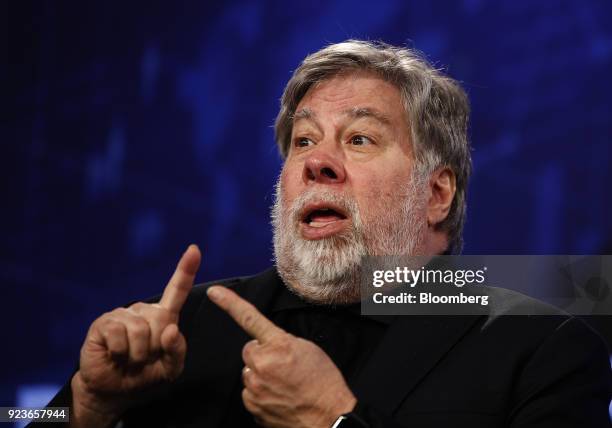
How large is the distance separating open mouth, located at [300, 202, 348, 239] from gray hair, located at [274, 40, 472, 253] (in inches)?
10.8

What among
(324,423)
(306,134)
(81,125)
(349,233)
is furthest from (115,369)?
(81,125)

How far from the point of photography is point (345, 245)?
192 cm

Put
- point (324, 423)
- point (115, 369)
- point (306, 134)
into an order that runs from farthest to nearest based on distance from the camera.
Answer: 1. point (306, 134)
2. point (115, 369)
3. point (324, 423)

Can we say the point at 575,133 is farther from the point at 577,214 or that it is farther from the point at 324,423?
the point at 324,423

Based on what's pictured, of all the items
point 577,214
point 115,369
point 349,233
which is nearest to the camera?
point 115,369

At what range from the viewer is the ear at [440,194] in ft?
6.98

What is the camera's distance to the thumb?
5.21ft

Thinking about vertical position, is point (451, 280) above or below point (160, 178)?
below

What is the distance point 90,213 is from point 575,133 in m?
1.68

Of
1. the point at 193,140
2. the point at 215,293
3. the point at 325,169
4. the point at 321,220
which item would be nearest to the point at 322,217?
the point at 321,220

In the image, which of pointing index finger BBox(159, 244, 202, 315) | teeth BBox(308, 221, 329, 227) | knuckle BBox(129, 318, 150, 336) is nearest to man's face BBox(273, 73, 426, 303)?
teeth BBox(308, 221, 329, 227)

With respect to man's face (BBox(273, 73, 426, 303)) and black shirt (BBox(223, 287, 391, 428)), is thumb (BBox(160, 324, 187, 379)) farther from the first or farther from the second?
man's face (BBox(273, 73, 426, 303))

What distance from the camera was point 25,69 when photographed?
2.88 metres

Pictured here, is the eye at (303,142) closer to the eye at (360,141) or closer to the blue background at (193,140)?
the eye at (360,141)
